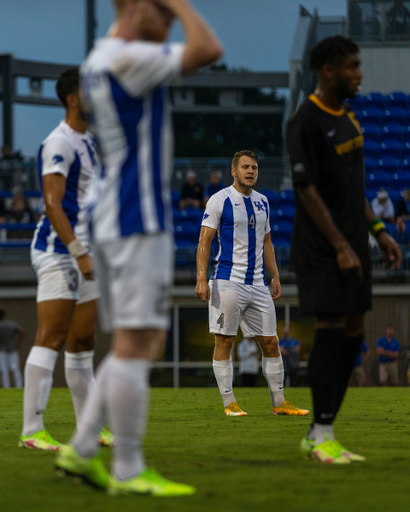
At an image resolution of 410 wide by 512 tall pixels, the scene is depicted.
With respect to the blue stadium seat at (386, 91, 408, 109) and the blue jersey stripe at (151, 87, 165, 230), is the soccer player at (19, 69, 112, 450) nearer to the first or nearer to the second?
the blue jersey stripe at (151, 87, 165, 230)

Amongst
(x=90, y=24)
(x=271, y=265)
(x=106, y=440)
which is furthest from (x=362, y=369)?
(x=106, y=440)

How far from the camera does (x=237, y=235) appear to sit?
7730 mm

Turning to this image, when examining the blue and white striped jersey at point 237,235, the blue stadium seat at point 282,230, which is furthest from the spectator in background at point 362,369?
the blue and white striped jersey at point 237,235

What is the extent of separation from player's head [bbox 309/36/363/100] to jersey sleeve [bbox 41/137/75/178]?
4.94 ft

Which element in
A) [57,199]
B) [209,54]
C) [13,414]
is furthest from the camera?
[13,414]

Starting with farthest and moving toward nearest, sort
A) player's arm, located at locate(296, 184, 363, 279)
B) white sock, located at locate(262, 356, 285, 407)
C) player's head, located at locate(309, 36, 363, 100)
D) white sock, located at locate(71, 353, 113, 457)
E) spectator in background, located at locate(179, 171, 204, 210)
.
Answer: spectator in background, located at locate(179, 171, 204, 210) < white sock, located at locate(262, 356, 285, 407) < player's head, located at locate(309, 36, 363, 100) < player's arm, located at locate(296, 184, 363, 279) < white sock, located at locate(71, 353, 113, 457)

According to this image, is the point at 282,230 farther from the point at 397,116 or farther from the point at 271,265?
the point at 271,265

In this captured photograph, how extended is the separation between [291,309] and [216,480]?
15.8 meters

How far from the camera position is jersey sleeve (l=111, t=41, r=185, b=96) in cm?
311

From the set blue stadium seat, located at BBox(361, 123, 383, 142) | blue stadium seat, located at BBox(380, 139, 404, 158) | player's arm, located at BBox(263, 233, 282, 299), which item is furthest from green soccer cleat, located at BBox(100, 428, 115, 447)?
blue stadium seat, located at BBox(361, 123, 383, 142)

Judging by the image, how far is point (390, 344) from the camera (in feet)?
59.8

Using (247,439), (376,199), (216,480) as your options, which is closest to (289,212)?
(376,199)

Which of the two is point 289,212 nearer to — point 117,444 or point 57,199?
point 57,199

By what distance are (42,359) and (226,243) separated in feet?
11.4
